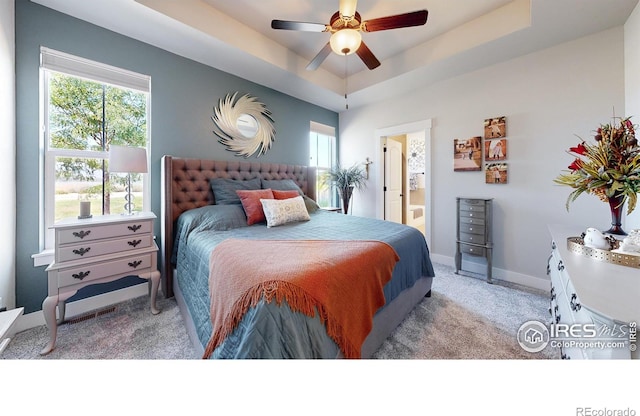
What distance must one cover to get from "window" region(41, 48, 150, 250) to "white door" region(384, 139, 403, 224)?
3.63 meters

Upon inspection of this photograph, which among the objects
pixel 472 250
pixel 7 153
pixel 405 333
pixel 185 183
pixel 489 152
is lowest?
pixel 405 333

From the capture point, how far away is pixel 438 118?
10.9 feet

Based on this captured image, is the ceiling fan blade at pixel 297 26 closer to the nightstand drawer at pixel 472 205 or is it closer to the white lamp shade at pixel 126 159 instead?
the white lamp shade at pixel 126 159

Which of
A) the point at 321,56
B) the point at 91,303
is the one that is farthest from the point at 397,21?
the point at 91,303

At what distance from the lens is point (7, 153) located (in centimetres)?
168

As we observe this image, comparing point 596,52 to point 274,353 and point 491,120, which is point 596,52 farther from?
point 274,353

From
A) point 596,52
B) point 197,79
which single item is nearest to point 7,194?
point 197,79

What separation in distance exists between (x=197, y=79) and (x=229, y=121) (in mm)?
567

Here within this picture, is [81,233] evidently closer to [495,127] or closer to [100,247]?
[100,247]

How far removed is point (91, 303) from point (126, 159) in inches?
55.9

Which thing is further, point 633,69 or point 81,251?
point 633,69

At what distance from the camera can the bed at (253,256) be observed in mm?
917

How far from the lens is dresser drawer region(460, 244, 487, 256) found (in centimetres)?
281

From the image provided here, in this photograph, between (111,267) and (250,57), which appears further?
(250,57)
